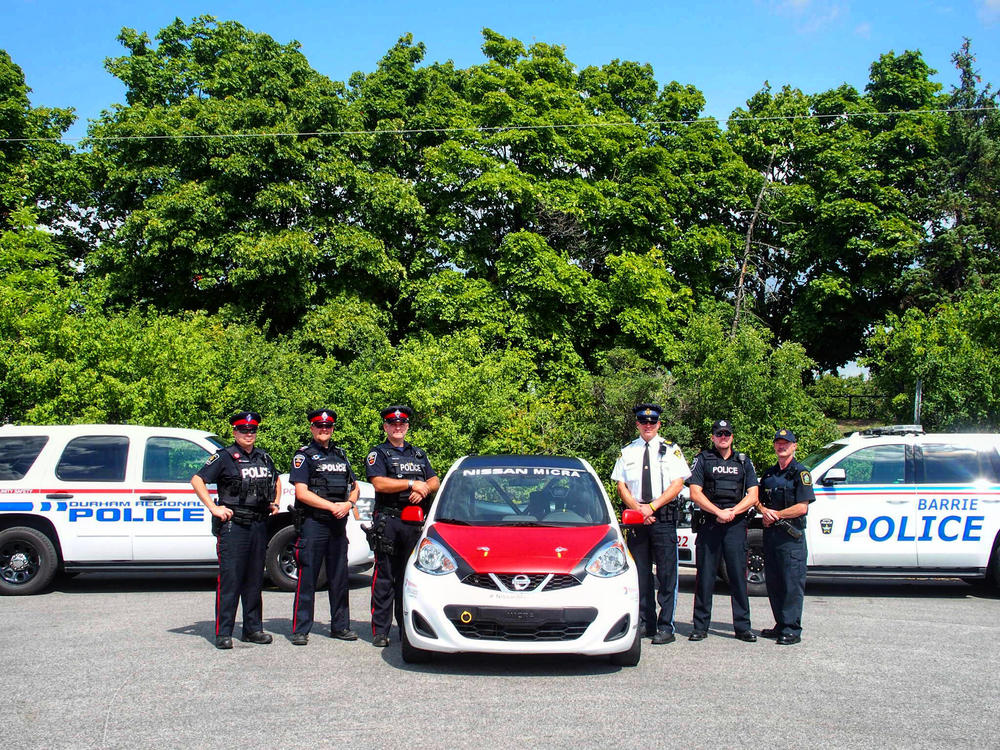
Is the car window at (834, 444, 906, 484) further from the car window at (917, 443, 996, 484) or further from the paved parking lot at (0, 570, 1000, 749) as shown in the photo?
the paved parking lot at (0, 570, 1000, 749)

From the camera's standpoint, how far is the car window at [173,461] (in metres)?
10.5

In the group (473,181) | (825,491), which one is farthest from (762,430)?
(473,181)

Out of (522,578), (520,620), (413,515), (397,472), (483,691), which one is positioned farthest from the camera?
(397,472)

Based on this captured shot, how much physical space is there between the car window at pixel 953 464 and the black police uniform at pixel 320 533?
6758mm

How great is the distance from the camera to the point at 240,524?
7641 millimetres

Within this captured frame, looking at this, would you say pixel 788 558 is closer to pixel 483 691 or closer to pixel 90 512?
pixel 483 691

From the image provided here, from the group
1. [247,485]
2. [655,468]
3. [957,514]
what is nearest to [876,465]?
[957,514]

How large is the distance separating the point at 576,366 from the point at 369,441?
39.3 ft

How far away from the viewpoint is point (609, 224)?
30.1m

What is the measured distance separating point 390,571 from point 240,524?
51.0 inches

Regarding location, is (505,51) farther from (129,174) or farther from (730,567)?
(730,567)

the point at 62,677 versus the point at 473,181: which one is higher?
the point at 473,181

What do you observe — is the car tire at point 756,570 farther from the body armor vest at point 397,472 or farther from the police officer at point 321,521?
the police officer at point 321,521

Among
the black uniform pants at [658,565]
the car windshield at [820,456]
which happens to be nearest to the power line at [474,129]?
the car windshield at [820,456]
